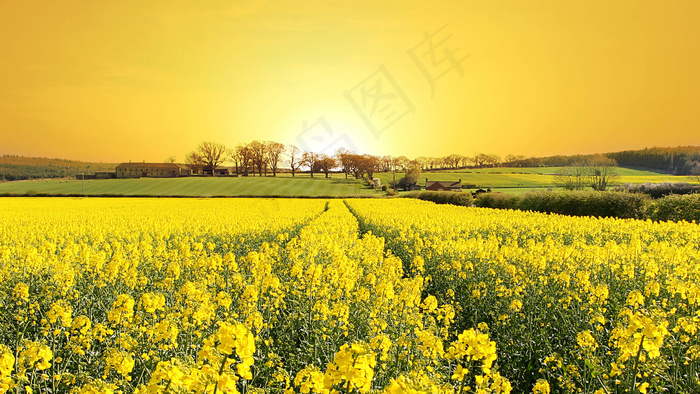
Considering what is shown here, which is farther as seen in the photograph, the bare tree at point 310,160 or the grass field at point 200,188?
the bare tree at point 310,160

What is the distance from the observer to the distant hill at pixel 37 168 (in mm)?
134163

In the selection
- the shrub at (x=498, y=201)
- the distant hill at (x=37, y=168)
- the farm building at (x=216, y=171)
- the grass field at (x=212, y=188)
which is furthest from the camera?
the distant hill at (x=37, y=168)

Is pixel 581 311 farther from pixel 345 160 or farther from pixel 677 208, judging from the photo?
pixel 345 160

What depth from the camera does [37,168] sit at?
5955 inches

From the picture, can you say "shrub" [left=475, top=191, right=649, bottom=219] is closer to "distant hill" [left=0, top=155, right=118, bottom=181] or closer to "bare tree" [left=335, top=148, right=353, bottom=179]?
"bare tree" [left=335, top=148, right=353, bottom=179]

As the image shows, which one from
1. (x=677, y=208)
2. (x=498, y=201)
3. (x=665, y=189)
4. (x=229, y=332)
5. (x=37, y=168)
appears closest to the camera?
(x=229, y=332)

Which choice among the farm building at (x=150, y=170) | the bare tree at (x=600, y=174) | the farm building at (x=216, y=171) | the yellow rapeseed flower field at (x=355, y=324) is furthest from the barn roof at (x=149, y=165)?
the yellow rapeseed flower field at (x=355, y=324)

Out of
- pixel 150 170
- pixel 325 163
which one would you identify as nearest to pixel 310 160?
pixel 325 163

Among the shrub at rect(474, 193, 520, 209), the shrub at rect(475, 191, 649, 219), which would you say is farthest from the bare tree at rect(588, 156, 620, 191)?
the shrub at rect(475, 191, 649, 219)

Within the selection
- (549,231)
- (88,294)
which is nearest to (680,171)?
(549,231)

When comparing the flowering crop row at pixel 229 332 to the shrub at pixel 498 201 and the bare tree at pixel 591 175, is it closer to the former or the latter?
the shrub at pixel 498 201

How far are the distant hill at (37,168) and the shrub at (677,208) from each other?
459 feet

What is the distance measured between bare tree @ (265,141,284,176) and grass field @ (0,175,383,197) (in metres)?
22.0

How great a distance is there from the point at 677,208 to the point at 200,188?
7303 centimetres
